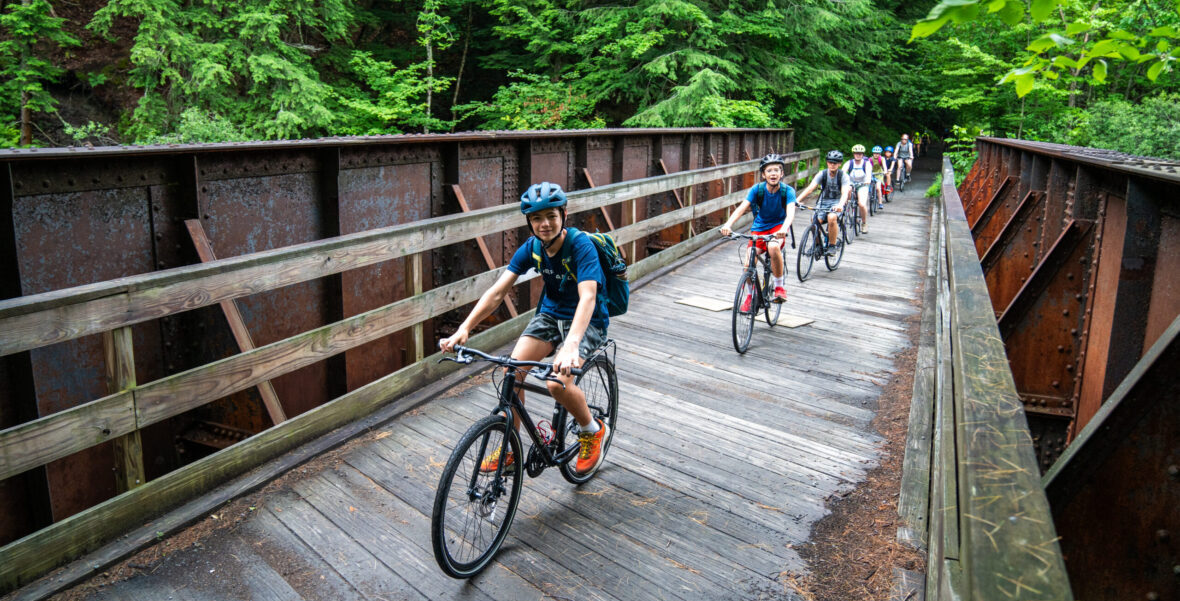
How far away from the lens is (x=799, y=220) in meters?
18.6

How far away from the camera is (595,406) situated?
5199 millimetres

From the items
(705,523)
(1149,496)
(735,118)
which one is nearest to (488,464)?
(705,523)

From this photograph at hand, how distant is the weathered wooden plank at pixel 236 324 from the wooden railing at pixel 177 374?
0.51 feet

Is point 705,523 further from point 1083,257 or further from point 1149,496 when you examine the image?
point 1083,257

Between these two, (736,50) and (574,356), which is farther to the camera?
(736,50)

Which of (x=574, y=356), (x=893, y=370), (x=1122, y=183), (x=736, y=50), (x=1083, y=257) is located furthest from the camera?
(x=736, y=50)

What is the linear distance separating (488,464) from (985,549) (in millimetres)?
2950

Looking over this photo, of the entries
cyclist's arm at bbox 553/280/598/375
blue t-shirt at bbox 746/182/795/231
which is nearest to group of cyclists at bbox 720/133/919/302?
blue t-shirt at bbox 746/182/795/231

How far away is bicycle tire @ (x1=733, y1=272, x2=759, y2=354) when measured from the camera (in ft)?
25.7

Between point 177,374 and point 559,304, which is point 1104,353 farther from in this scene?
point 177,374

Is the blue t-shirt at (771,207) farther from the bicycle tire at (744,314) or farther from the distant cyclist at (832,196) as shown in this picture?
the distant cyclist at (832,196)

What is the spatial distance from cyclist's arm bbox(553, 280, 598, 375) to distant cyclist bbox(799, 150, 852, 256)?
8317mm

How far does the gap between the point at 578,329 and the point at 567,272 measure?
481 millimetres

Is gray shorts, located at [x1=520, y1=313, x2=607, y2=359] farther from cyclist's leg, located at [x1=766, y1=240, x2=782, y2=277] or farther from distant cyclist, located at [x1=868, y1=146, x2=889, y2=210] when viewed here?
distant cyclist, located at [x1=868, y1=146, x2=889, y2=210]
